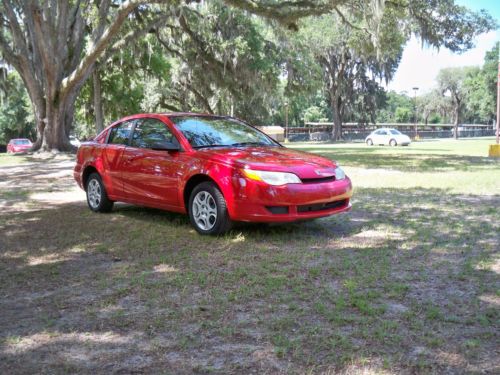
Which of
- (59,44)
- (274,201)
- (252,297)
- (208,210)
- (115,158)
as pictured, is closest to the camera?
(252,297)

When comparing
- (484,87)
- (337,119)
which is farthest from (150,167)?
(484,87)

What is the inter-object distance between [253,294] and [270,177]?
1945mm

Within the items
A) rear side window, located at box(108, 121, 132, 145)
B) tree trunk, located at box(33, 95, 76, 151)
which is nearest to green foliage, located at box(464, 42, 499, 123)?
tree trunk, located at box(33, 95, 76, 151)

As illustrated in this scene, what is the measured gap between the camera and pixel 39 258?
18.1ft

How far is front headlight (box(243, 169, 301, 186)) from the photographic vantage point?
19.3ft

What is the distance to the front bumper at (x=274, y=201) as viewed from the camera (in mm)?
5855

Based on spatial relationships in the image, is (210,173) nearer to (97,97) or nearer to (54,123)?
(54,123)

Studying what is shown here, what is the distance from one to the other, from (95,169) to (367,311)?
219 inches

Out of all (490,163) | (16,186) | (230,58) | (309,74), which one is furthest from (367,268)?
(309,74)

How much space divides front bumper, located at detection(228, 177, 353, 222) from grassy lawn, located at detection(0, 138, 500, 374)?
1.04 feet

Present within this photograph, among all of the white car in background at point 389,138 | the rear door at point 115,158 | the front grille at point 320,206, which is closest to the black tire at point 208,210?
the front grille at point 320,206

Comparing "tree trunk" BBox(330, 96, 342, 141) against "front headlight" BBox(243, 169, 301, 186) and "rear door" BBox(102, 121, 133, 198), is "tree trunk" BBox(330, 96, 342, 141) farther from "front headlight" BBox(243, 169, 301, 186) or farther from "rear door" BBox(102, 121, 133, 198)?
"front headlight" BBox(243, 169, 301, 186)

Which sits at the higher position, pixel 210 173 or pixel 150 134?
pixel 150 134

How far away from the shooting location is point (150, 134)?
23.8 ft
